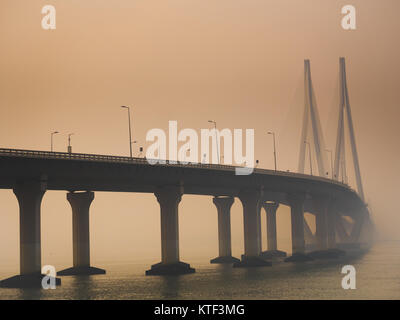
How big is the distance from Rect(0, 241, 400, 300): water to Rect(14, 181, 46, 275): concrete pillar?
354cm

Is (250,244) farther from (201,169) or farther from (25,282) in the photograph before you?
(25,282)

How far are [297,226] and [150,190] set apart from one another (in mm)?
40410

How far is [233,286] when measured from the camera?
95.2 m

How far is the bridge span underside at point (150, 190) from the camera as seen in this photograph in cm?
9450

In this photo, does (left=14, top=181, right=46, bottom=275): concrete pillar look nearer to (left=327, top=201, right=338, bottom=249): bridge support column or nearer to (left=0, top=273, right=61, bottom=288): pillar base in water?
(left=0, top=273, right=61, bottom=288): pillar base in water

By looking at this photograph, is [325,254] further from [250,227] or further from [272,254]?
[250,227]

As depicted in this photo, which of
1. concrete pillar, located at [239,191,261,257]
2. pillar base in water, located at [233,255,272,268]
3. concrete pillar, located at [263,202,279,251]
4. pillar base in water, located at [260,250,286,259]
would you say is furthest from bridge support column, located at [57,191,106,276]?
concrete pillar, located at [263,202,279,251]

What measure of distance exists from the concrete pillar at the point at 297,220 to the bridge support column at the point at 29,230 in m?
65.1

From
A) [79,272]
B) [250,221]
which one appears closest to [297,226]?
[250,221]

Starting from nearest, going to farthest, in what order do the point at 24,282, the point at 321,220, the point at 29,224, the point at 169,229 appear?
the point at 24,282
the point at 29,224
the point at 169,229
the point at 321,220

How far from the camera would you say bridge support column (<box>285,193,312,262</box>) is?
151250 millimetres

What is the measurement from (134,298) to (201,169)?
121ft
